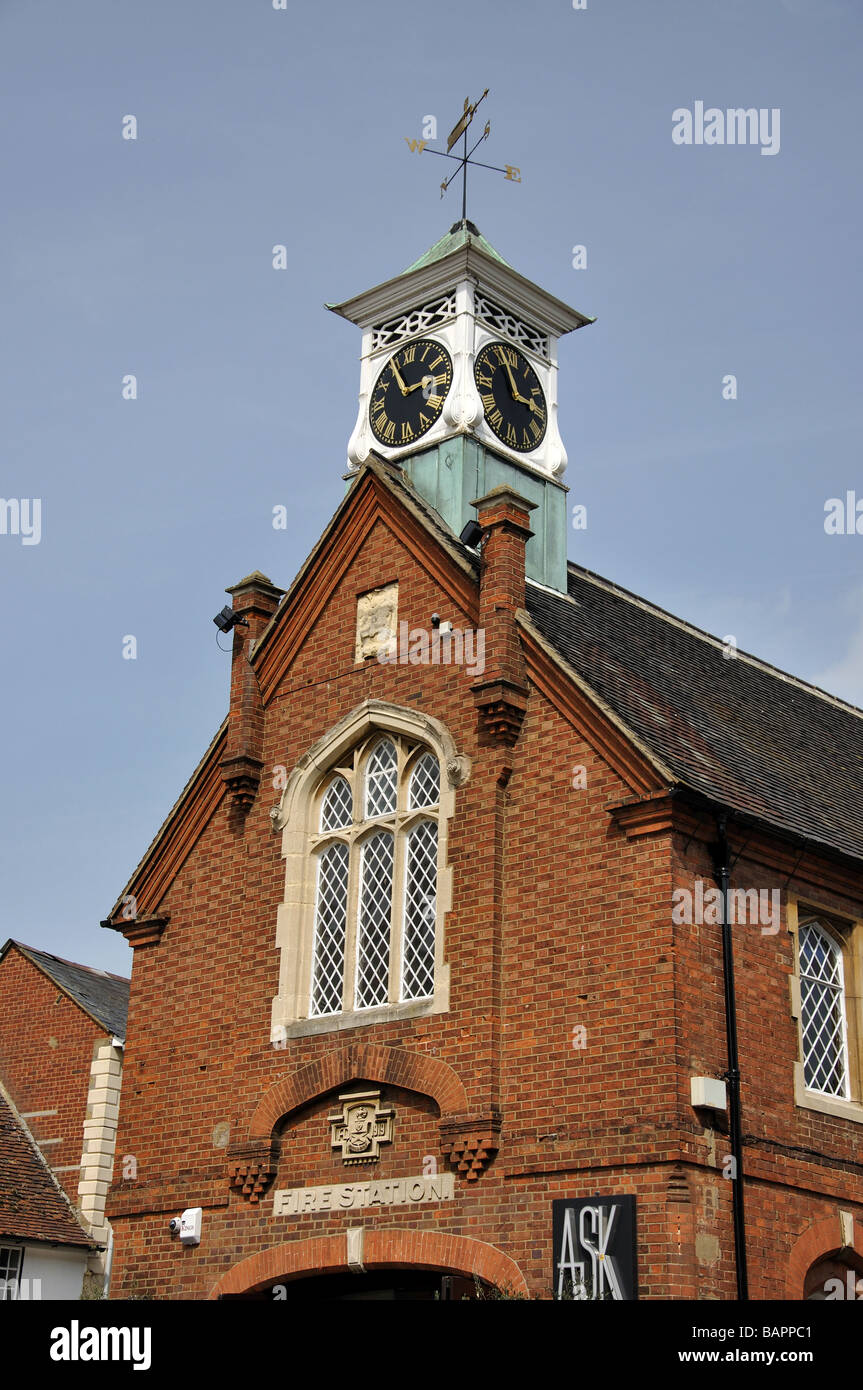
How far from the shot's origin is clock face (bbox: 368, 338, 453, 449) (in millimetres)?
22891

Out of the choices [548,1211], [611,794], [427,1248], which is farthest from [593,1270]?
[611,794]

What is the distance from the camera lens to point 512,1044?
56.3 feet

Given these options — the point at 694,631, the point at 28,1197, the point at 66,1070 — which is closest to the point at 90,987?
the point at 66,1070

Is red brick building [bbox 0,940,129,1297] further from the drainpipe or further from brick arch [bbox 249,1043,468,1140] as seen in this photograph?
the drainpipe

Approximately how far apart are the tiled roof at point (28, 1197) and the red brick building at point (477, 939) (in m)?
10.3

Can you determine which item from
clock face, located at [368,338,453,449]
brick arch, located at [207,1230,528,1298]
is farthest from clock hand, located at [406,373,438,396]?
brick arch, located at [207,1230,528,1298]

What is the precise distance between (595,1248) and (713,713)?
8.04 meters

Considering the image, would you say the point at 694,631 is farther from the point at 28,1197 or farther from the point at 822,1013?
the point at 28,1197

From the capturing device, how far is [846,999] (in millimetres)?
18766

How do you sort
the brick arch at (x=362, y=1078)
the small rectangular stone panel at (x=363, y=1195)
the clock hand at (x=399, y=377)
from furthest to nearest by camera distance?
the clock hand at (x=399, y=377) < the brick arch at (x=362, y=1078) < the small rectangular stone panel at (x=363, y=1195)

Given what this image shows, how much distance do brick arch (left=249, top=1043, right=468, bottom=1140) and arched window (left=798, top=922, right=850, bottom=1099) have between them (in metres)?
3.93

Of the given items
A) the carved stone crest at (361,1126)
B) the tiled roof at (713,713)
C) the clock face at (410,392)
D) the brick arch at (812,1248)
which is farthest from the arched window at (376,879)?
the clock face at (410,392)

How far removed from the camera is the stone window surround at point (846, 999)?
57.5 ft

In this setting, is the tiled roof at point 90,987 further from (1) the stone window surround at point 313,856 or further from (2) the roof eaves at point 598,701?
(2) the roof eaves at point 598,701
